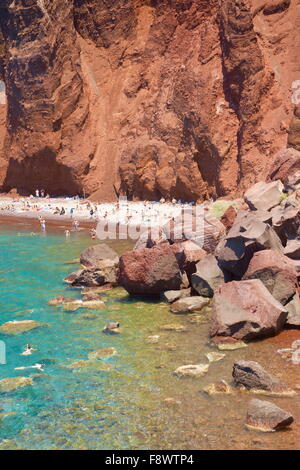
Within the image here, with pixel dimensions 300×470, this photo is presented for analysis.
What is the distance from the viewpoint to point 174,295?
2058 centimetres

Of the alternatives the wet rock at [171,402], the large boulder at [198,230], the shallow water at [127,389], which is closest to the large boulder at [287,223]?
the large boulder at [198,230]

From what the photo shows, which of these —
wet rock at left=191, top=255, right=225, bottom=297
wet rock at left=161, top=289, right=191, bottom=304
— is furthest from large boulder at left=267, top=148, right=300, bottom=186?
wet rock at left=161, top=289, right=191, bottom=304

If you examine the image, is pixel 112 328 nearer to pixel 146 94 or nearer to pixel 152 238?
pixel 152 238

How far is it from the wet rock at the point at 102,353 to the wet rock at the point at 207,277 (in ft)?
18.8

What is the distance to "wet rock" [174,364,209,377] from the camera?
13.5m

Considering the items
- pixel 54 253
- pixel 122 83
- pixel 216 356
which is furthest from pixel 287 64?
pixel 216 356

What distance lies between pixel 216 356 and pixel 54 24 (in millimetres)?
61548

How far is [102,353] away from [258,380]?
5416mm

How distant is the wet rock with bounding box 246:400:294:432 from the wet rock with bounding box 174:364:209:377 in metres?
2.78

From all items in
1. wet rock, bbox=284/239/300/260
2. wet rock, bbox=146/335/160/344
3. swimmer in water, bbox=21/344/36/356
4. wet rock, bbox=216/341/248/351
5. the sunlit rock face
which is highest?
the sunlit rock face

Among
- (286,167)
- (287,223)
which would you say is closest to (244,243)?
(287,223)

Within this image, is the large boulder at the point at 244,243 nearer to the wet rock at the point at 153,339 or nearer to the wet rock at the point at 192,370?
the wet rock at the point at 153,339

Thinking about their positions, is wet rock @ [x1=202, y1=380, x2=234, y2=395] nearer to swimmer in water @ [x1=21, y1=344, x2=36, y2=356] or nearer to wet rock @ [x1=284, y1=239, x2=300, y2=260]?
swimmer in water @ [x1=21, y1=344, x2=36, y2=356]

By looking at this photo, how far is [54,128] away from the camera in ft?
217
